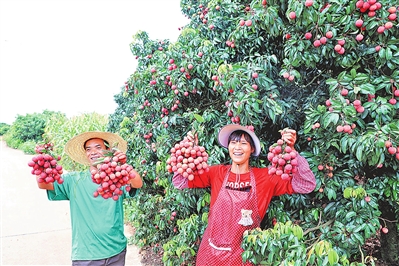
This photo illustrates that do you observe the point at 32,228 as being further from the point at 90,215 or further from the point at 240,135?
the point at 240,135

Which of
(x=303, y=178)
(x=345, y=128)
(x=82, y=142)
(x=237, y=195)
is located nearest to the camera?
(x=345, y=128)

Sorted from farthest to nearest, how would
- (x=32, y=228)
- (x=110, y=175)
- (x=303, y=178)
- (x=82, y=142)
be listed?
1. (x=32, y=228)
2. (x=82, y=142)
3. (x=303, y=178)
4. (x=110, y=175)

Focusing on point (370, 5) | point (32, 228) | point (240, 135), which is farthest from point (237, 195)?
point (32, 228)

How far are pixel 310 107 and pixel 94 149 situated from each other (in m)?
1.56

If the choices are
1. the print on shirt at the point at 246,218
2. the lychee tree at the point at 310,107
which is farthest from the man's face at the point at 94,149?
the print on shirt at the point at 246,218

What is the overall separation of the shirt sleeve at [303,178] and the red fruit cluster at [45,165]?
56.8 inches

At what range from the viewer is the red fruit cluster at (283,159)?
1814 millimetres

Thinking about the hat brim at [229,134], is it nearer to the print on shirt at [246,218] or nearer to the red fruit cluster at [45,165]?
the print on shirt at [246,218]

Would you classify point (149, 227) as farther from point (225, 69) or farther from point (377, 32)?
point (377, 32)

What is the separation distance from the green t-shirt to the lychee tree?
714 mm

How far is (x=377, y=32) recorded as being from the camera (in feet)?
6.31

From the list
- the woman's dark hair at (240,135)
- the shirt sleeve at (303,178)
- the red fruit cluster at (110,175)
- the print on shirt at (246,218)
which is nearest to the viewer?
the red fruit cluster at (110,175)

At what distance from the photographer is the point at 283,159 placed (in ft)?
6.01

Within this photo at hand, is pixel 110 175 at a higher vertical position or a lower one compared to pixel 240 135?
lower
